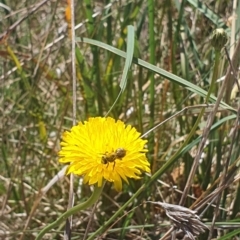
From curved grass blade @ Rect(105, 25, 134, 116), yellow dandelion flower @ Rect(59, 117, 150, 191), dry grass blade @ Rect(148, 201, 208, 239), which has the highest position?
curved grass blade @ Rect(105, 25, 134, 116)

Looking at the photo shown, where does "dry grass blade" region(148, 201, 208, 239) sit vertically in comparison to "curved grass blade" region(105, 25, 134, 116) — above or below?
below

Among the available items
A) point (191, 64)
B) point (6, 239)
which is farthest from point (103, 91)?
point (6, 239)

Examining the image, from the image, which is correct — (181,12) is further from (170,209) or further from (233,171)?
(170,209)

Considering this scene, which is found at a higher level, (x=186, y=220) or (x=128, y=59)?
(x=128, y=59)

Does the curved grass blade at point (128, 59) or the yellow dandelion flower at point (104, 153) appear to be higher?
the curved grass blade at point (128, 59)

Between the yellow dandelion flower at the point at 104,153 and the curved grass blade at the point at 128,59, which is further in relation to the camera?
the curved grass blade at the point at 128,59

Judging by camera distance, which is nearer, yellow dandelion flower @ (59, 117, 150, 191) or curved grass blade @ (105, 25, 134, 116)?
yellow dandelion flower @ (59, 117, 150, 191)

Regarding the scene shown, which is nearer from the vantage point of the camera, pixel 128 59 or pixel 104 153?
pixel 104 153

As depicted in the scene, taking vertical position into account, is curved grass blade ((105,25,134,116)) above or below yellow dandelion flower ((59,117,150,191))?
above

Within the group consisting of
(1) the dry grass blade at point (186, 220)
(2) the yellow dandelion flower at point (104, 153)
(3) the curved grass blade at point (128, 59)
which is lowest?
(1) the dry grass blade at point (186, 220)
